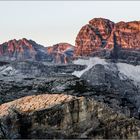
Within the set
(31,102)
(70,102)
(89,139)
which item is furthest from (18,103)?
(89,139)

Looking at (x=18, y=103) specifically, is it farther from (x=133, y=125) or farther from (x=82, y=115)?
(x=133, y=125)

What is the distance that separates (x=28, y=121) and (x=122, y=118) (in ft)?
47.4

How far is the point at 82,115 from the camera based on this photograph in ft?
311

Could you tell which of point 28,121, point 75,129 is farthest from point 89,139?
point 28,121

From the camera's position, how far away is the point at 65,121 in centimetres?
9369

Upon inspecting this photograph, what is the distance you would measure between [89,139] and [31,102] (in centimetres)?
1441

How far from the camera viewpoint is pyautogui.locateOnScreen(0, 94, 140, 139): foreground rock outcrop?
90.6 m

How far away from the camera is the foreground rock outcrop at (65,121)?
9056 centimetres

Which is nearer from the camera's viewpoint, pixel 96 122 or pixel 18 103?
pixel 96 122

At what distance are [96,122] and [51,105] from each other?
25.5 feet

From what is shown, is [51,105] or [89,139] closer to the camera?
[89,139]

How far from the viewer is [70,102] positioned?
95750 mm

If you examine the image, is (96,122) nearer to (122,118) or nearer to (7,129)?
(122,118)

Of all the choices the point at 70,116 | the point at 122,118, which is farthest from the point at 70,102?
the point at 122,118
